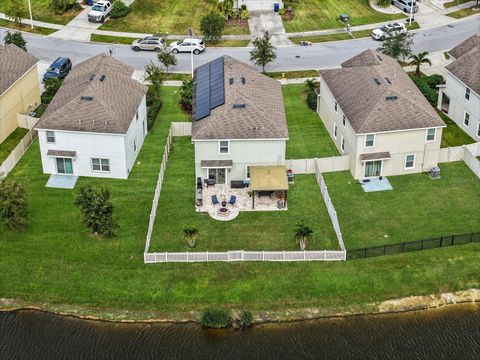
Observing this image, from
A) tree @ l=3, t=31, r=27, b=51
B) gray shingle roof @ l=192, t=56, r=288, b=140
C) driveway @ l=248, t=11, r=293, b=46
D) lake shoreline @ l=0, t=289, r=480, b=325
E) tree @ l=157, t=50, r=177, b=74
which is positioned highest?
gray shingle roof @ l=192, t=56, r=288, b=140

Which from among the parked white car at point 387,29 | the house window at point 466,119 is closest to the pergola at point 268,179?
the house window at point 466,119

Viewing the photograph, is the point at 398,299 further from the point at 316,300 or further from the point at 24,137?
the point at 24,137

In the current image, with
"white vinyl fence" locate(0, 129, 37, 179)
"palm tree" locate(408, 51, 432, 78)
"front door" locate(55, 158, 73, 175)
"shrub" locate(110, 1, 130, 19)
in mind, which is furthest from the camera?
"shrub" locate(110, 1, 130, 19)

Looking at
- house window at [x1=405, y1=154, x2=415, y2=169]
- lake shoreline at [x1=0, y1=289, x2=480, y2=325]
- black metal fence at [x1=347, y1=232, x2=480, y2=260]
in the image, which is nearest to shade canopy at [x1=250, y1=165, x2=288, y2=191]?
black metal fence at [x1=347, y1=232, x2=480, y2=260]

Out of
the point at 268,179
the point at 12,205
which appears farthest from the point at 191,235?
the point at 12,205

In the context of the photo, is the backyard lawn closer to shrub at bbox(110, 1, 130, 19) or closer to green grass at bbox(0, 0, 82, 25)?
shrub at bbox(110, 1, 130, 19)

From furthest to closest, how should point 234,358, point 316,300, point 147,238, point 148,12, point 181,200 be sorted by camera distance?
point 148,12, point 181,200, point 147,238, point 316,300, point 234,358

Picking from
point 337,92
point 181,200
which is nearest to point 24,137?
point 181,200
